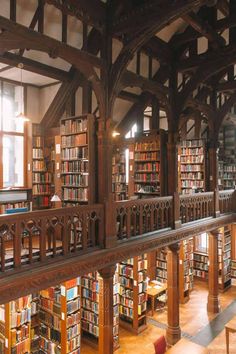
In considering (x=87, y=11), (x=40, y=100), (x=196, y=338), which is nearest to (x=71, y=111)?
(x=40, y=100)

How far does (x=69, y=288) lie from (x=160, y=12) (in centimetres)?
506

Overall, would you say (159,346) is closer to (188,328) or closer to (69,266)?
(69,266)

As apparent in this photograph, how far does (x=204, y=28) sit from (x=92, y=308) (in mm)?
6245

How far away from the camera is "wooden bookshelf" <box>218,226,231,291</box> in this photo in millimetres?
10906

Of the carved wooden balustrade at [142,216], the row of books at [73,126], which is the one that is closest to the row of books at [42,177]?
the row of books at [73,126]

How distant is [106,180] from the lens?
5.35 metres

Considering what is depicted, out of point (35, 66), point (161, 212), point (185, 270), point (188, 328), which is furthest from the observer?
point (185, 270)

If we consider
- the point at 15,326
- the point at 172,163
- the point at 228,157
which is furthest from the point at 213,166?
the point at 15,326

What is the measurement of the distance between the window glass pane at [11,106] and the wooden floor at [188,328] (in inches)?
217

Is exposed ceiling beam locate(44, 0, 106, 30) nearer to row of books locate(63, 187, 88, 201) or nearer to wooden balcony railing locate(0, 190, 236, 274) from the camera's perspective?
wooden balcony railing locate(0, 190, 236, 274)

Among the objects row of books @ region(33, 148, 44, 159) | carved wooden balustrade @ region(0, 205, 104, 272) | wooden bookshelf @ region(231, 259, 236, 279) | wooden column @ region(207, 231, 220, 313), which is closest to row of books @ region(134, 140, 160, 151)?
row of books @ region(33, 148, 44, 159)

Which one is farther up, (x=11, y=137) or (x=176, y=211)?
(x=11, y=137)

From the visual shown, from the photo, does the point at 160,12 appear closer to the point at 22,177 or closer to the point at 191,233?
the point at 191,233

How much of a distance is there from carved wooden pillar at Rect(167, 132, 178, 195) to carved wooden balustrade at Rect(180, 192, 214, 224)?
330 millimetres
